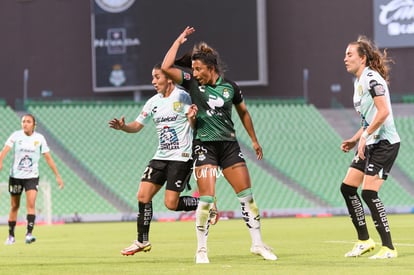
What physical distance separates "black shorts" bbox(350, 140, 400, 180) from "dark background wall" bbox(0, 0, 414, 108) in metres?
27.0

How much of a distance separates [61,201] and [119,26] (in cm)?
789

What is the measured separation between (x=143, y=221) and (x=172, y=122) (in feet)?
4.14

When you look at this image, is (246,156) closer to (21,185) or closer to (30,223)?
(21,185)

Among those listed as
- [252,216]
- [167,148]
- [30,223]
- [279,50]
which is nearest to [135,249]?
[167,148]

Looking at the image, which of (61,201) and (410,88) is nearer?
(61,201)

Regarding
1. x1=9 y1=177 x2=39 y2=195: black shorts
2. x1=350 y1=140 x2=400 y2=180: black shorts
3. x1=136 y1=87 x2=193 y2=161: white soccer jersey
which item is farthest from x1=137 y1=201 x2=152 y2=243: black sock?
x1=9 y1=177 x2=39 y2=195: black shorts

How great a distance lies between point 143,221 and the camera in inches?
481

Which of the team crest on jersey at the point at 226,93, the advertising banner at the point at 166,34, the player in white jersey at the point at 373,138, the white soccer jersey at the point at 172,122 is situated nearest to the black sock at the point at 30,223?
the white soccer jersey at the point at 172,122

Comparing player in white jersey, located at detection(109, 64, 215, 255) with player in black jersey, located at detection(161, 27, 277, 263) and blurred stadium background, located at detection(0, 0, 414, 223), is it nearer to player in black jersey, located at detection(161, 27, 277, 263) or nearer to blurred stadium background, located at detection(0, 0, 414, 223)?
player in black jersey, located at detection(161, 27, 277, 263)

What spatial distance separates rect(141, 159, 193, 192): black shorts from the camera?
12156 mm

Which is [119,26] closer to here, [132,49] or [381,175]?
[132,49]

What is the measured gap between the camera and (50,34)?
129 ft

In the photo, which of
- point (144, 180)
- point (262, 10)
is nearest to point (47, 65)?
point (262, 10)

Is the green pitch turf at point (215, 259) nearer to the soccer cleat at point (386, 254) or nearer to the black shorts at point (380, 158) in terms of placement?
the soccer cleat at point (386, 254)
